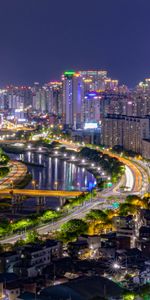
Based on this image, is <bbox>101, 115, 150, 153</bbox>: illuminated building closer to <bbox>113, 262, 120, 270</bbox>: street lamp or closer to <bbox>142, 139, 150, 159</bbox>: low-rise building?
<bbox>142, 139, 150, 159</bbox>: low-rise building

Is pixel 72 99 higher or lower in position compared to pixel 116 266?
higher

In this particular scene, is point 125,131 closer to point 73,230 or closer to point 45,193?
point 45,193

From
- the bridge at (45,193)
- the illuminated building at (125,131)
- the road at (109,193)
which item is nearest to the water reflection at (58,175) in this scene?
the road at (109,193)

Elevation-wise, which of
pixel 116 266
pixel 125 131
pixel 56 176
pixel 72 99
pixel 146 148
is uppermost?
pixel 72 99

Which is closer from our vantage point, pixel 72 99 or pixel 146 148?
pixel 146 148

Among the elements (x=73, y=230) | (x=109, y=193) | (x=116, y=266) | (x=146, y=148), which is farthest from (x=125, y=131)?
(x=116, y=266)

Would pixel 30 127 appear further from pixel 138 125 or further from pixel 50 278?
pixel 50 278

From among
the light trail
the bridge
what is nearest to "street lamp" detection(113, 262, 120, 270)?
the bridge

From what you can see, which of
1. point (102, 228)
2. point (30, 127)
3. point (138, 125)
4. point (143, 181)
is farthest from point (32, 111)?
point (102, 228)
